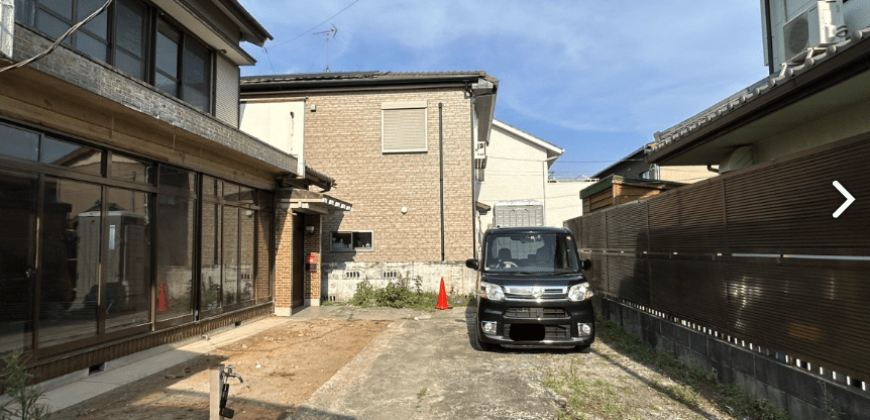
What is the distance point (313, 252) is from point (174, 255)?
18.0 feet

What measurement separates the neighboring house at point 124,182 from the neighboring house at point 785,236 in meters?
7.05

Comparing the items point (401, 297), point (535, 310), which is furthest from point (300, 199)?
point (535, 310)

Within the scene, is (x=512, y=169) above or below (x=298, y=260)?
above

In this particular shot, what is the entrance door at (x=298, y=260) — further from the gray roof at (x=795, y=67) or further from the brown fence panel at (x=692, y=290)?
the gray roof at (x=795, y=67)

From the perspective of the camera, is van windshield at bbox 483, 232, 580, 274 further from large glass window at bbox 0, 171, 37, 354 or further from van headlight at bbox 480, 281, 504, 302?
large glass window at bbox 0, 171, 37, 354

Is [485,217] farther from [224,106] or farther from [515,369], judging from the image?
[515,369]

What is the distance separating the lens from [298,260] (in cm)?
1309

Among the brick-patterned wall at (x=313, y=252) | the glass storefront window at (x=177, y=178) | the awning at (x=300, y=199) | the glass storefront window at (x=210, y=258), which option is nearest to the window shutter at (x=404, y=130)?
the brick-patterned wall at (x=313, y=252)

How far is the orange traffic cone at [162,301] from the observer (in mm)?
7598

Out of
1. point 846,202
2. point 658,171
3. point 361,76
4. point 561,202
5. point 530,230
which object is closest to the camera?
point 846,202

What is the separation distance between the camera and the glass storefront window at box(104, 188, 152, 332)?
6.66m

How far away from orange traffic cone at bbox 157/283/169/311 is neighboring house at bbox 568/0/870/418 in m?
7.56

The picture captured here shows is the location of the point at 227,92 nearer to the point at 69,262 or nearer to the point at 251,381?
the point at 69,262

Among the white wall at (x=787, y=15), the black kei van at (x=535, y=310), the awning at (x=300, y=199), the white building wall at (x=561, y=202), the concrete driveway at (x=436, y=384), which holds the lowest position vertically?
the concrete driveway at (x=436, y=384)
